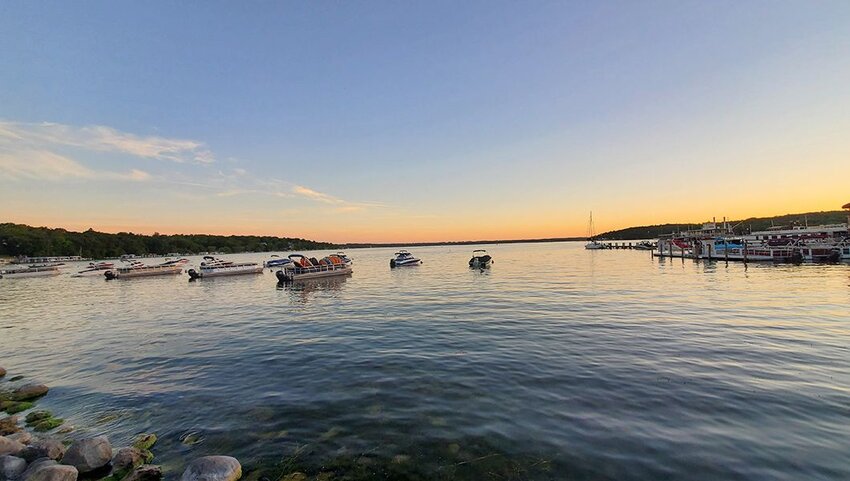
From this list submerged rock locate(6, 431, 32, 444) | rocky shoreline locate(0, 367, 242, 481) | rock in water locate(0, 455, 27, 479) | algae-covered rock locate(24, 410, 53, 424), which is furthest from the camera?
algae-covered rock locate(24, 410, 53, 424)

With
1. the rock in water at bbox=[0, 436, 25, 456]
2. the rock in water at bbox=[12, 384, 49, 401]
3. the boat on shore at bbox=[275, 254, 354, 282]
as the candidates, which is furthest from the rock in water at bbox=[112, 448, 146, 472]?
the boat on shore at bbox=[275, 254, 354, 282]

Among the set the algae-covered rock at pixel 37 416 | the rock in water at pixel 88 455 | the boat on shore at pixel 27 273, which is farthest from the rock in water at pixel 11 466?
the boat on shore at pixel 27 273

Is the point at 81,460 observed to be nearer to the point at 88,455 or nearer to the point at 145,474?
the point at 88,455

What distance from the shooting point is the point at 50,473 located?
6664mm

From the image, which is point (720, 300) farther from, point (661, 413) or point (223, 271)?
point (223, 271)

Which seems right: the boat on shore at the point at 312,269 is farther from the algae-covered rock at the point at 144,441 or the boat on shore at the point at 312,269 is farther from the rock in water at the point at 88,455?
the rock in water at the point at 88,455

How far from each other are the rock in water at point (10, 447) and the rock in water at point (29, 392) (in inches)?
217

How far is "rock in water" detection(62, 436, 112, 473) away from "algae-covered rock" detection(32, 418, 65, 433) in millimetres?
3226

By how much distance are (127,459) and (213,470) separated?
7.98 ft

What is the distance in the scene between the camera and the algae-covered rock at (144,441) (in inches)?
331

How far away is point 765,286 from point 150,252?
235167 mm

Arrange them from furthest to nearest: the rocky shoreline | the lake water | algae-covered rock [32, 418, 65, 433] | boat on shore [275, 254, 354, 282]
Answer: boat on shore [275, 254, 354, 282]
algae-covered rock [32, 418, 65, 433]
the lake water
the rocky shoreline

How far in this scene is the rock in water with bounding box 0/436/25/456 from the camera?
7691 mm

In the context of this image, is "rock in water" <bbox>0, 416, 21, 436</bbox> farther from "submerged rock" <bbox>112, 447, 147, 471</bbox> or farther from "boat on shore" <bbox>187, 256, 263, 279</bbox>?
"boat on shore" <bbox>187, 256, 263, 279</bbox>
